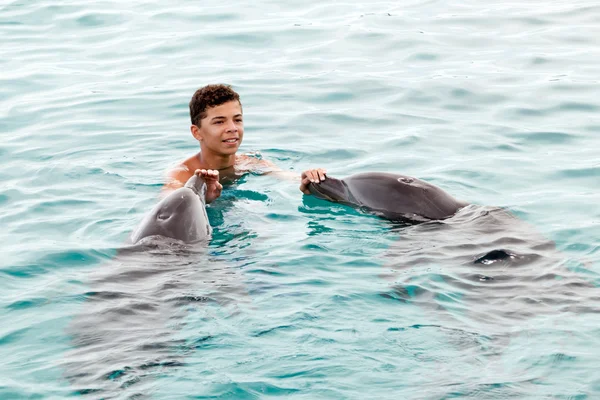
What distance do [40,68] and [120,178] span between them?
5134mm

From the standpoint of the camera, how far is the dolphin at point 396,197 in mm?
7863

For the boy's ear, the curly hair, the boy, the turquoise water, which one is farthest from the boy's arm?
the curly hair

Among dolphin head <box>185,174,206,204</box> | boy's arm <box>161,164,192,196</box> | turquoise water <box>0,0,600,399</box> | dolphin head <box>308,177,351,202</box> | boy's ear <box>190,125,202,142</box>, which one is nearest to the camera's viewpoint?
turquoise water <box>0,0,600,399</box>

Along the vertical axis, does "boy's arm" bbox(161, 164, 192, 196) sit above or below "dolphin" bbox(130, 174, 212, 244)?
below

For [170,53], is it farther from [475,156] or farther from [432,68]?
[475,156]

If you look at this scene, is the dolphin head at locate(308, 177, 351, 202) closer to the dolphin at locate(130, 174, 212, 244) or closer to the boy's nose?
the boy's nose

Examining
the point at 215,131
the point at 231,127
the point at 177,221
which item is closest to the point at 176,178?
the point at 215,131

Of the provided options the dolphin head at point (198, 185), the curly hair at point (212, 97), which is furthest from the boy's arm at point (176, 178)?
the dolphin head at point (198, 185)

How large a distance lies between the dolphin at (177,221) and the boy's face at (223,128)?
1.88 metres

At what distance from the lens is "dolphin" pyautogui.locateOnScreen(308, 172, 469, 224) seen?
7863mm

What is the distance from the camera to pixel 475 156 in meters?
10.3

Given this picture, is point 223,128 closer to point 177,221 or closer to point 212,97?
point 212,97

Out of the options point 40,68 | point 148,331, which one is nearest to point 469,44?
point 40,68

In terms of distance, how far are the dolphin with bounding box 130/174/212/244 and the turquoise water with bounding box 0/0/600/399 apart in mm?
205
